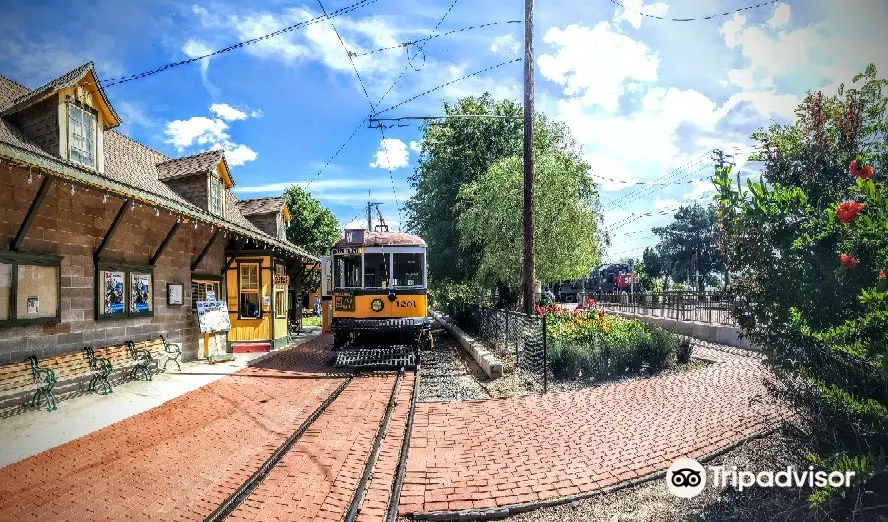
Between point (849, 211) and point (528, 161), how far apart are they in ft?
32.1

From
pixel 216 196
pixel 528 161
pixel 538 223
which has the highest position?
pixel 528 161

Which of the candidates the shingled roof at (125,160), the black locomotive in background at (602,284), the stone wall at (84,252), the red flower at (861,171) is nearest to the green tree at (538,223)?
the shingled roof at (125,160)

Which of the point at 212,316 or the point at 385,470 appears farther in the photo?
the point at 212,316

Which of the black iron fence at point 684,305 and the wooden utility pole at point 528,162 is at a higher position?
the wooden utility pole at point 528,162

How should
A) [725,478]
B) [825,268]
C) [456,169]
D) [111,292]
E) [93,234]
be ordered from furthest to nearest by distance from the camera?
[456,169]
[111,292]
[93,234]
[725,478]
[825,268]

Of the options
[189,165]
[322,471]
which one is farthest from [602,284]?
[322,471]

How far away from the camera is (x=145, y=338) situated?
11.3 metres

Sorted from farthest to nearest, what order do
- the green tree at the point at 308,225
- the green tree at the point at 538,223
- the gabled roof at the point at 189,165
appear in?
the green tree at the point at 308,225
the green tree at the point at 538,223
the gabled roof at the point at 189,165

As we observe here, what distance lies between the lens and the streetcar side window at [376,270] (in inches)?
533

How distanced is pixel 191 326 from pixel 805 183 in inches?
548

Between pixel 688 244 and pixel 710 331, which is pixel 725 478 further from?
pixel 688 244

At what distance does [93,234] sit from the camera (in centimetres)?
953

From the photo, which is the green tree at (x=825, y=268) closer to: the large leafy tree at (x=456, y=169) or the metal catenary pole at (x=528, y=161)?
the metal catenary pole at (x=528, y=161)

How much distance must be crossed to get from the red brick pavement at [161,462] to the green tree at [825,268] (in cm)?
528
